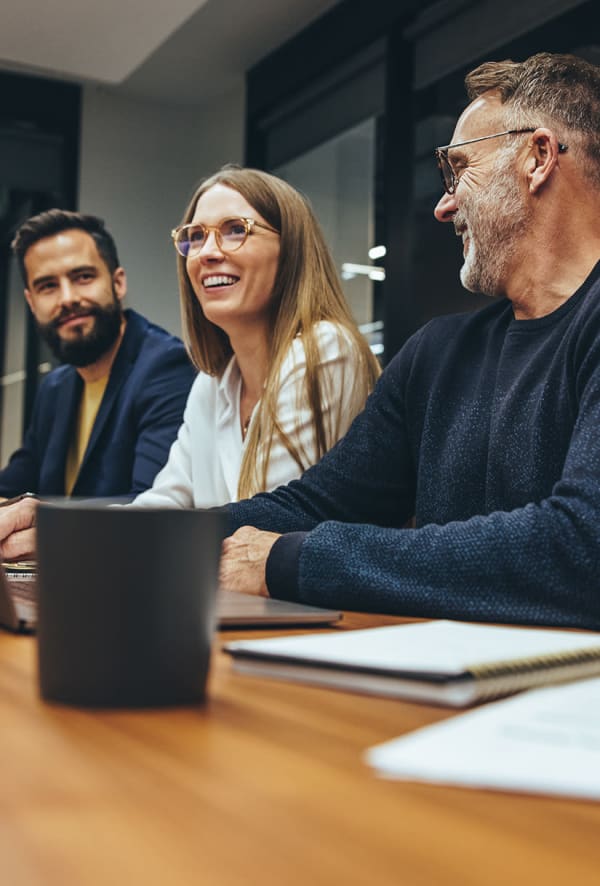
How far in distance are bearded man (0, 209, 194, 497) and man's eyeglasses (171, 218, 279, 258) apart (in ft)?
2.16

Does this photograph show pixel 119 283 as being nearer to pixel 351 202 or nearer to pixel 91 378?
pixel 91 378

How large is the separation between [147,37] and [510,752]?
4.40 m

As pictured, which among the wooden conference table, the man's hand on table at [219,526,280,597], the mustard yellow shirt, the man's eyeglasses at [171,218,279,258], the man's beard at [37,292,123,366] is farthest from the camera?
the man's beard at [37,292,123,366]

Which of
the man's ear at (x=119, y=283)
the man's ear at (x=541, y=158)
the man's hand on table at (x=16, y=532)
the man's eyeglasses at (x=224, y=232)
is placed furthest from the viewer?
the man's ear at (x=119, y=283)

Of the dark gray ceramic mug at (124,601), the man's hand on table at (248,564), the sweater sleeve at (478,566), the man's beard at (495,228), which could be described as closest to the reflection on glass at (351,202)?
the man's beard at (495,228)

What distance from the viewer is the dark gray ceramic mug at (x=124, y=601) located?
449 millimetres

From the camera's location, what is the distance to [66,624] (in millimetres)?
456

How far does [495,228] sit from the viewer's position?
151 cm

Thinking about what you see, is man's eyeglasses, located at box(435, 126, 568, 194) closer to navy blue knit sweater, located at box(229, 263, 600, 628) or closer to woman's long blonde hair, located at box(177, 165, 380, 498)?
navy blue knit sweater, located at box(229, 263, 600, 628)

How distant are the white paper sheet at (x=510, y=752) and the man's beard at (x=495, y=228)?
3.79 feet

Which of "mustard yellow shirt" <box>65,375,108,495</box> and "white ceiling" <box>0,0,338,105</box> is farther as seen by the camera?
"white ceiling" <box>0,0,338,105</box>

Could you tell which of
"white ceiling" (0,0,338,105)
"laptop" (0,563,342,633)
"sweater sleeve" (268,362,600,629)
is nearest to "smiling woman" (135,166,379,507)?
"sweater sleeve" (268,362,600,629)

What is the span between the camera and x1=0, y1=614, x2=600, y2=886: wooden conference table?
0.91 feet

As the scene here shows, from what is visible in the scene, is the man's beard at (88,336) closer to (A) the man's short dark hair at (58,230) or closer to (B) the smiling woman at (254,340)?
(A) the man's short dark hair at (58,230)
